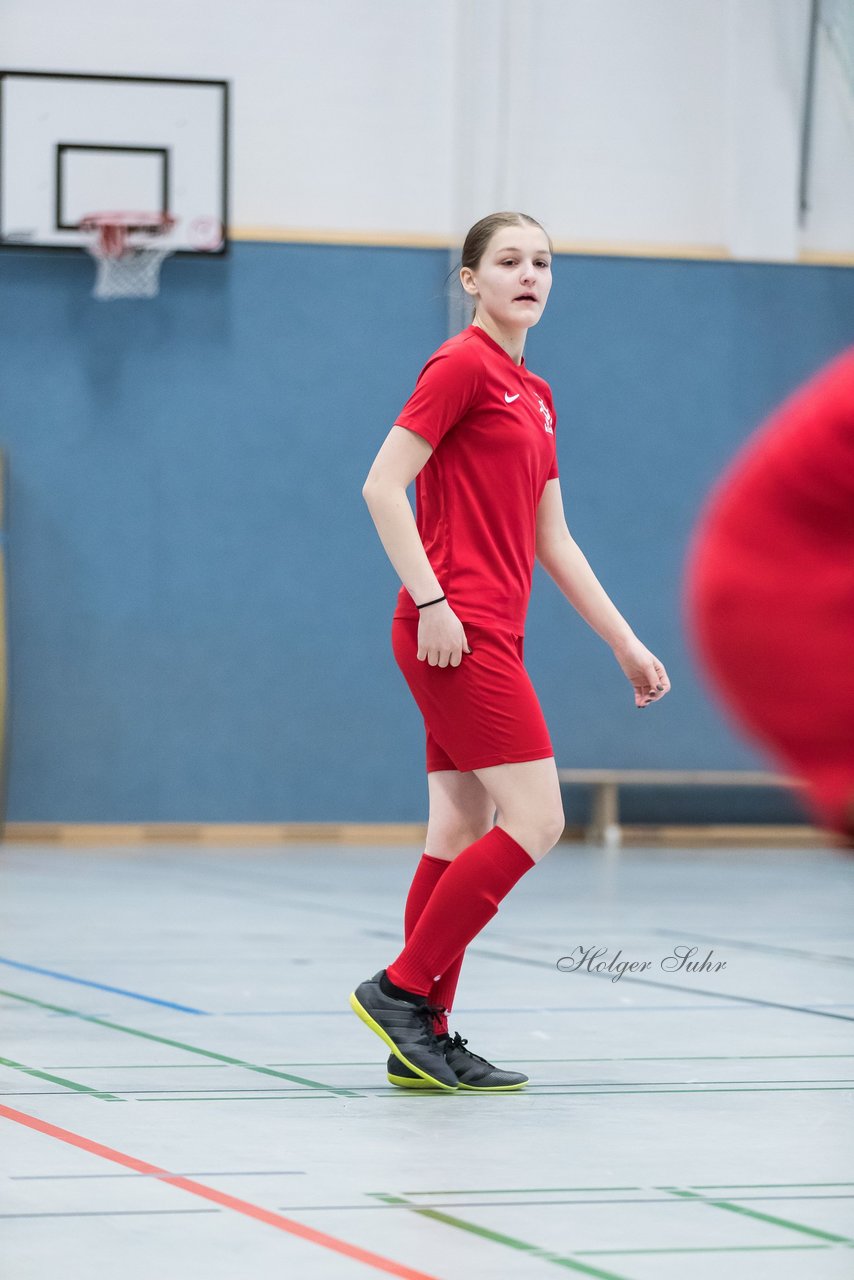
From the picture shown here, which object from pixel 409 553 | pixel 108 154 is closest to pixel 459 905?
pixel 409 553

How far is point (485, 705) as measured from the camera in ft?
11.6

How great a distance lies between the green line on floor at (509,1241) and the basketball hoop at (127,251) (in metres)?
8.82

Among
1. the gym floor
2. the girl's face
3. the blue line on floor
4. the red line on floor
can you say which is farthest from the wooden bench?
the red line on floor

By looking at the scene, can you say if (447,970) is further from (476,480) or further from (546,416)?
(546,416)

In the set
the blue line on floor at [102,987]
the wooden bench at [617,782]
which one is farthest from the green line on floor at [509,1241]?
the wooden bench at [617,782]

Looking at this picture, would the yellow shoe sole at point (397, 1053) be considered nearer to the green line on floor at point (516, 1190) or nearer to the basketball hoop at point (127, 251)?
the green line on floor at point (516, 1190)

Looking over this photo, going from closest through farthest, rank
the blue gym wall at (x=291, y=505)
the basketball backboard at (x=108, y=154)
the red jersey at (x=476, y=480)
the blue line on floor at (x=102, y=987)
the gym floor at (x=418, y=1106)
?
the gym floor at (x=418, y=1106), the red jersey at (x=476, y=480), the blue line on floor at (x=102, y=987), the basketball backboard at (x=108, y=154), the blue gym wall at (x=291, y=505)

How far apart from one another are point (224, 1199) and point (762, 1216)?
0.75 metres

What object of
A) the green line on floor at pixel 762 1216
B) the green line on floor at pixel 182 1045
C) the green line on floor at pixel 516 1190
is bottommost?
the green line on floor at pixel 182 1045

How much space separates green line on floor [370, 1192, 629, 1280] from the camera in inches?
95.1

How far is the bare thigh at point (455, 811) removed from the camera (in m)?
3.77

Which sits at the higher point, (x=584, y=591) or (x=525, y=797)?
(x=584, y=591)

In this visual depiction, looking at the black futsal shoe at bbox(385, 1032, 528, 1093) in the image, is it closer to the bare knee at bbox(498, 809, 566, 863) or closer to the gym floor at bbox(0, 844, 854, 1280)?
the gym floor at bbox(0, 844, 854, 1280)

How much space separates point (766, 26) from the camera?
39.0 ft
